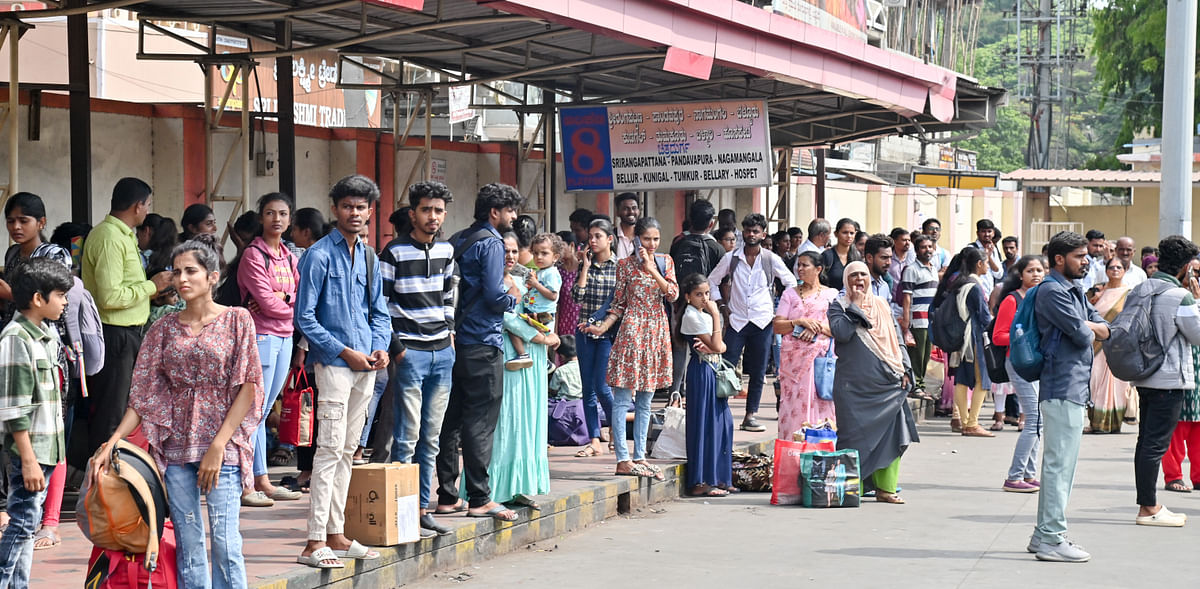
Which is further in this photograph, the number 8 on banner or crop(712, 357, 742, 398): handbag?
the number 8 on banner

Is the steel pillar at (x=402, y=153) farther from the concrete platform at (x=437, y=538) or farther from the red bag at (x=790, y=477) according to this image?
the red bag at (x=790, y=477)

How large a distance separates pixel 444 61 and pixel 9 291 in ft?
25.7

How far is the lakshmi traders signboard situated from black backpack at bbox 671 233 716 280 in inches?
48.3

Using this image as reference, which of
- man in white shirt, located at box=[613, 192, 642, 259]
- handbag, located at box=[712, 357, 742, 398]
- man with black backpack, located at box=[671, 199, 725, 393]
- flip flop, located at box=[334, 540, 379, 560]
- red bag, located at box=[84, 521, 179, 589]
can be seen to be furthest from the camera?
man with black backpack, located at box=[671, 199, 725, 393]

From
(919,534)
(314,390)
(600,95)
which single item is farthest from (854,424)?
(600,95)

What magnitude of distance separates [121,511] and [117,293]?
2689 millimetres

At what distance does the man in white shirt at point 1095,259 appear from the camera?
1503 centimetres

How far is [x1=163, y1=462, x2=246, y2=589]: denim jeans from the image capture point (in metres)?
5.38

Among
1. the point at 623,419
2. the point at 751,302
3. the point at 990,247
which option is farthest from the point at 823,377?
the point at 990,247

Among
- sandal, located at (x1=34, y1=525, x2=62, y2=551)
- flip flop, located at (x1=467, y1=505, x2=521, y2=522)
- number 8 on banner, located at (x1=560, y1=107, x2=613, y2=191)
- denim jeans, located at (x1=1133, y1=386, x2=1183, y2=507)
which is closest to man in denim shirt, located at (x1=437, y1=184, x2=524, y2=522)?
flip flop, located at (x1=467, y1=505, x2=521, y2=522)

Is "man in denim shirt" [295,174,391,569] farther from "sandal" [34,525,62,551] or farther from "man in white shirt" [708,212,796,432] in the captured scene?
"man in white shirt" [708,212,796,432]

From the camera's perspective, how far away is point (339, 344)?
6.56 meters

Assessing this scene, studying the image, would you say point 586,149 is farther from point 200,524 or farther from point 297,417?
point 200,524

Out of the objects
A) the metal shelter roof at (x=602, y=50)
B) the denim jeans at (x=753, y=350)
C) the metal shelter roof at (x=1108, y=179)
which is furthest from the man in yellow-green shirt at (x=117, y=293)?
the metal shelter roof at (x=1108, y=179)
